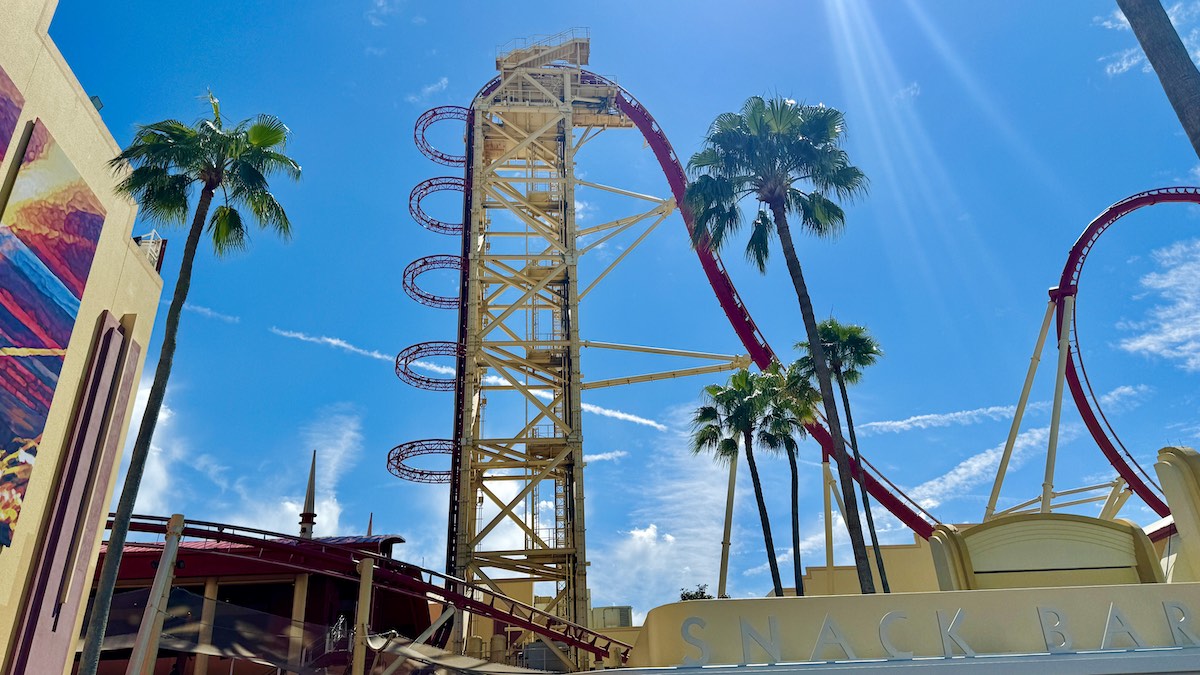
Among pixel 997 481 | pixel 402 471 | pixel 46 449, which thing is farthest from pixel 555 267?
pixel 46 449

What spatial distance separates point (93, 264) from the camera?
14.6 meters

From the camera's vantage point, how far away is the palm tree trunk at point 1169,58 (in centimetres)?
922

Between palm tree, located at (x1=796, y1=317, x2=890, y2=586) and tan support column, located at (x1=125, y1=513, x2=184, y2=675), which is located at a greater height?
palm tree, located at (x1=796, y1=317, x2=890, y2=586)

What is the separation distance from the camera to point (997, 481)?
2752cm

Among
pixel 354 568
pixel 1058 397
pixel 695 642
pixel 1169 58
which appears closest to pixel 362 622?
pixel 354 568

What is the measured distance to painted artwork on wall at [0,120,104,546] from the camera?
12.1 metres

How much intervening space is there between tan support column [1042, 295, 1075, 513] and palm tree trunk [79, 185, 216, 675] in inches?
921

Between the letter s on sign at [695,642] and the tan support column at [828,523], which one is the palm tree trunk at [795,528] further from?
the letter s on sign at [695,642]

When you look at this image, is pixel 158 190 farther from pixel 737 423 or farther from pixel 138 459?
pixel 737 423

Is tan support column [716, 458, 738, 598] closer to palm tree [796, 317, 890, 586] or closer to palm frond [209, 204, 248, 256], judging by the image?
palm tree [796, 317, 890, 586]

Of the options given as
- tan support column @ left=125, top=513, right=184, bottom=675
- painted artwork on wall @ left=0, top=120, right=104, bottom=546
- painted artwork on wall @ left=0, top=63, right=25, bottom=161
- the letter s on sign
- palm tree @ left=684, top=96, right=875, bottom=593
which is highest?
palm tree @ left=684, top=96, right=875, bottom=593

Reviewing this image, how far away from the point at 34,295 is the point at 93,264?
202 centimetres

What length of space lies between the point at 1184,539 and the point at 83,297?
1782 cm

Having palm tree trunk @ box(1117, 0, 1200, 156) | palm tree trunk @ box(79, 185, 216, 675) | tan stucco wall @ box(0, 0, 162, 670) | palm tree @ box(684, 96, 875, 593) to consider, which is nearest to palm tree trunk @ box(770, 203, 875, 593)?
palm tree @ box(684, 96, 875, 593)
